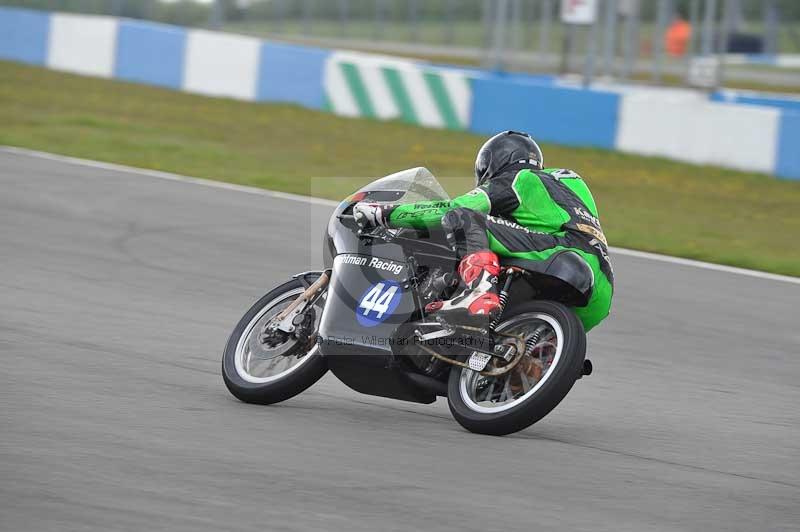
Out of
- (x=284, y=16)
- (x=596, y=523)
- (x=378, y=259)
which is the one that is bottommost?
(x=284, y=16)

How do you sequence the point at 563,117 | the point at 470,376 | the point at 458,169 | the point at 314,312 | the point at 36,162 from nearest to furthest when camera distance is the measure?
the point at 470,376
the point at 314,312
the point at 36,162
the point at 458,169
the point at 563,117

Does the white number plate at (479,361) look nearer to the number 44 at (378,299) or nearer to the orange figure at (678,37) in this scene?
the number 44 at (378,299)

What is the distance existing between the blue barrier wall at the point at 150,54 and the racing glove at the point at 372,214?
17766mm

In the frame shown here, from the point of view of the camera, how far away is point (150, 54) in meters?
23.9

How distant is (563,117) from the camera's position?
1930cm

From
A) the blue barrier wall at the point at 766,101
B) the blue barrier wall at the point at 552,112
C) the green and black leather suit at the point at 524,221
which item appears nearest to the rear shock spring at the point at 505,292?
the green and black leather suit at the point at 524,221

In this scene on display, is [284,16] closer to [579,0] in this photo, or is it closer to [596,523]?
[579,0]

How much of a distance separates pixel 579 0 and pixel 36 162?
9.42 m

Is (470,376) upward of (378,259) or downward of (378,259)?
downward

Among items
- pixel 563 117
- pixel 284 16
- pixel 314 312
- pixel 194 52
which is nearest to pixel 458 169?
pixel 563 117

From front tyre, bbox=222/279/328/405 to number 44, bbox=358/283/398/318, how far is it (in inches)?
12.0

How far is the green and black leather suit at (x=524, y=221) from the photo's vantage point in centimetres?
600

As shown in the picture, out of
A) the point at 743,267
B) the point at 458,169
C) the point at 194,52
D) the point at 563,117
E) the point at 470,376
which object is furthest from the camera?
the point at 194,52

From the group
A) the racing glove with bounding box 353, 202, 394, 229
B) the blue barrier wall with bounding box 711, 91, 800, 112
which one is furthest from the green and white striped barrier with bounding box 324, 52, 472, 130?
the racing glove with bounding box 353, 202, 394, 229
